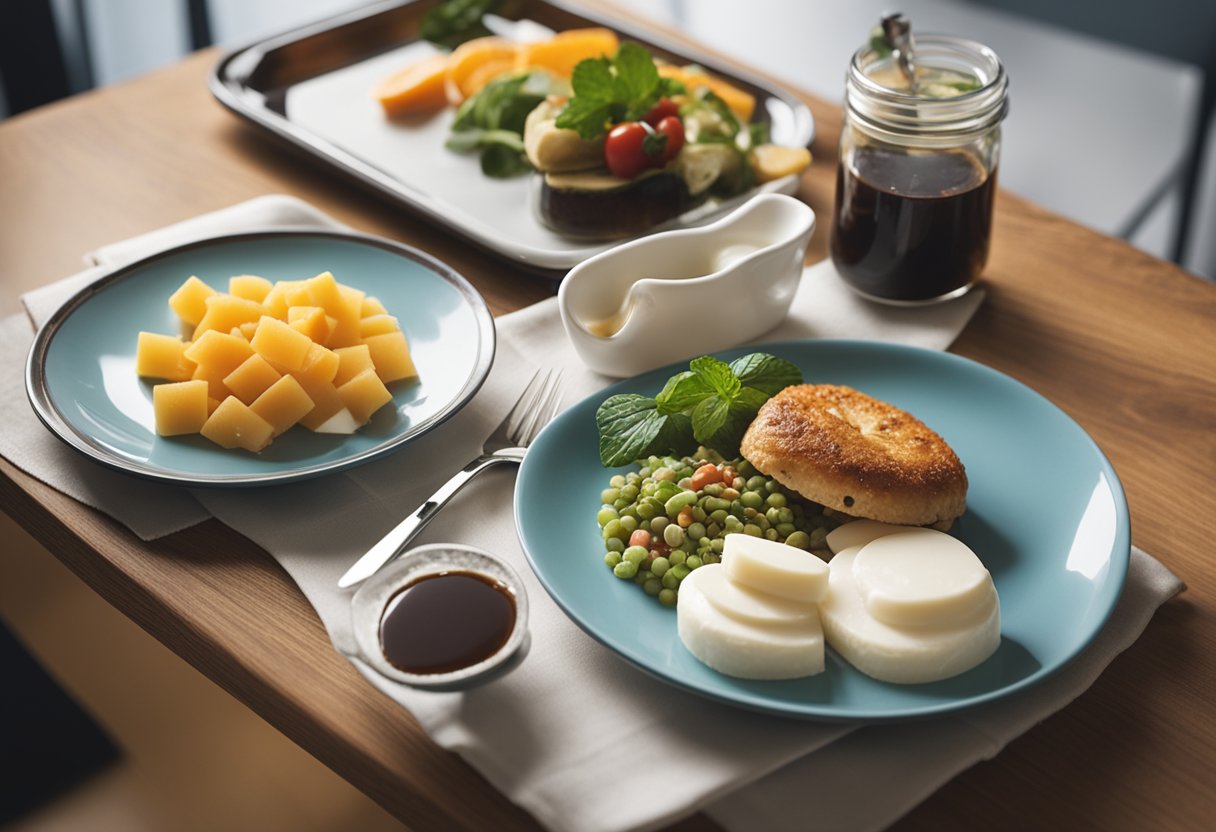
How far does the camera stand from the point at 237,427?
1539 millimetres

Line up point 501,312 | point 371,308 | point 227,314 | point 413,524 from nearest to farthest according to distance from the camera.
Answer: point 413,524 → point 227,314 → point 371,308 → point 501,312

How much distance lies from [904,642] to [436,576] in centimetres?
51

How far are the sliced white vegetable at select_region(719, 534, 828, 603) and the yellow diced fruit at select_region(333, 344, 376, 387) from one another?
650mm

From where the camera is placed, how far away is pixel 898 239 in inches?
72.5

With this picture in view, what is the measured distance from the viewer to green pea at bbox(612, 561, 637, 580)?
1.34 meters

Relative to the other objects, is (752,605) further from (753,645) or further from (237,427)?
(237,427)

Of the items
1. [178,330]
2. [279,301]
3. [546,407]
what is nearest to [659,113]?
[546,407]

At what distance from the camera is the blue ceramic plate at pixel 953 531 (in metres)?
1.19

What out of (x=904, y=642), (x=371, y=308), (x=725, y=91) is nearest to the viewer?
(x=904, y=642)

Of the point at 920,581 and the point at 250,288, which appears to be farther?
the point at 250,288

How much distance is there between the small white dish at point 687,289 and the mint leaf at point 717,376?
0.69 feet

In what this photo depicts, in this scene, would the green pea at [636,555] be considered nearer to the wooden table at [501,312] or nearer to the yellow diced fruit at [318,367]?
the wooden table at [501,312]

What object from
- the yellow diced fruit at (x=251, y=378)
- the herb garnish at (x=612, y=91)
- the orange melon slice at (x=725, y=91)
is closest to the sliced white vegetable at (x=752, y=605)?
the yellow diced fruit at (x=251, y=378)

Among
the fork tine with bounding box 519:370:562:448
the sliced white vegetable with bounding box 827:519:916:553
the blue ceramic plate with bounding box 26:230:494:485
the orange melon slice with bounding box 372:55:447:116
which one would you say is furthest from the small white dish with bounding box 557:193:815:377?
the orange melon slice with bounding box 372:55:447:116
